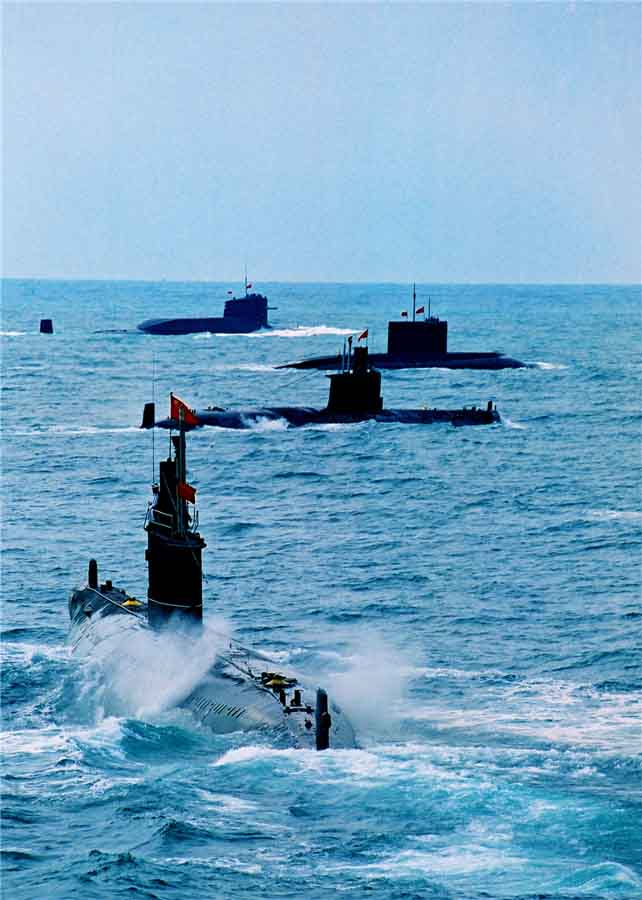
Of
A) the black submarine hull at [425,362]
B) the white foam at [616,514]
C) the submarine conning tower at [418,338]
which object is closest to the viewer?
the white foam at [616,514]

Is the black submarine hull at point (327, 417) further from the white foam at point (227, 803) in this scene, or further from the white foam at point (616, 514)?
the white foam at point (227, 803)

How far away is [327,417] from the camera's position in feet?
276

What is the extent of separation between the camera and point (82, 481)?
62.1 meters

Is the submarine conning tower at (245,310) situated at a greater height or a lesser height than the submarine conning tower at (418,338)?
greater

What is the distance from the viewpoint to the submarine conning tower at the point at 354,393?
8381cm

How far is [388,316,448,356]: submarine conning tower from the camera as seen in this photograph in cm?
12212

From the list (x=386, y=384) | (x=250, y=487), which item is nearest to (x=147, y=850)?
(x=250, y=487)

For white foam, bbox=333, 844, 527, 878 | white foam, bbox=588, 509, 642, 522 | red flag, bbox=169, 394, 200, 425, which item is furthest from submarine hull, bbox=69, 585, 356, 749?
white foam, bbox=588, 509, 642, 522

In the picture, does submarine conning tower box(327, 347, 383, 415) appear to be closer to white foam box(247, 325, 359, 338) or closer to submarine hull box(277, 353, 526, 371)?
submarine hull box(277, 353, 526, 371)

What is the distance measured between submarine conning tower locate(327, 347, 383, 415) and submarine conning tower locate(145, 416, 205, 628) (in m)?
51.0

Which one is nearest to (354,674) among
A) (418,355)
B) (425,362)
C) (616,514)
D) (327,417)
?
(616,514)

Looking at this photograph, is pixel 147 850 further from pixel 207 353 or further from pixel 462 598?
pixel 207 353

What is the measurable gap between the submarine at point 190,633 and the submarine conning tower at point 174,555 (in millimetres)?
22

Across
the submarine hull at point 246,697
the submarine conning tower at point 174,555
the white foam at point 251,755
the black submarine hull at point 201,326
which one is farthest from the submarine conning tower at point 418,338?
the white foam at point 251,755
